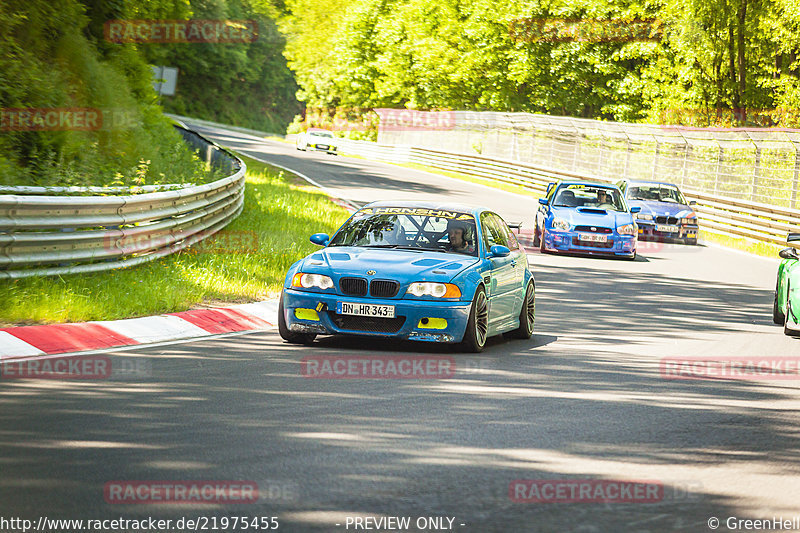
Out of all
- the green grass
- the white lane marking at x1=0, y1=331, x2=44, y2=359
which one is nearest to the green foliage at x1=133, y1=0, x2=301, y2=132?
the green grass

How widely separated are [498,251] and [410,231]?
3.10 feet

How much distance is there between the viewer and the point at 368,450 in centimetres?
621

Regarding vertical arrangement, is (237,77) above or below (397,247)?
above

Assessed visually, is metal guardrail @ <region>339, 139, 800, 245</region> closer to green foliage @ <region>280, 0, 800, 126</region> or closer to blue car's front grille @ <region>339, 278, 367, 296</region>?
green foliage @ <region>280, 0, 800, 126</region>

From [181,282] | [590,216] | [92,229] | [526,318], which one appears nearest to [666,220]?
[590,216]

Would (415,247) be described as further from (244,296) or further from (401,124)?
(401,124)

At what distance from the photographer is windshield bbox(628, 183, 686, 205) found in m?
28.0

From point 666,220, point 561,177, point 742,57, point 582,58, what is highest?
point 582,58

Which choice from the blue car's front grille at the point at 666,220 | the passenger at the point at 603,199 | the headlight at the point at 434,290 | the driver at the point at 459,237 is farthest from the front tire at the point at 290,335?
the blue car's front grille at the point at 666,220

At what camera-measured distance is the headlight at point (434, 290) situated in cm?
984

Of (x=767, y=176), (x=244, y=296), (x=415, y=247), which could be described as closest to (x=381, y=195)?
(x=767, y=176)

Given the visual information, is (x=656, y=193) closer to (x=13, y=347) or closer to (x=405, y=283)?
(x=405, y=283)

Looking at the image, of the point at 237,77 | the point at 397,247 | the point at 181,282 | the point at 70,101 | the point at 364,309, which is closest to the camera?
the point at 364,309

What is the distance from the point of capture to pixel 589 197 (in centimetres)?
2281
